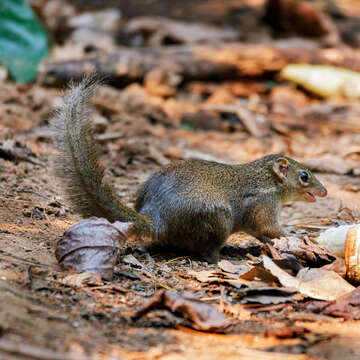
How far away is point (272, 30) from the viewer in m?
14.5

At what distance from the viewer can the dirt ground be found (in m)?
2.66

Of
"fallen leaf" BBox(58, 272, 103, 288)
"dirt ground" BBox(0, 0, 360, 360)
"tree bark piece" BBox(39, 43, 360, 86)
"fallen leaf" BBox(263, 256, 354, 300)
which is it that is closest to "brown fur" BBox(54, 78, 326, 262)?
"dirt ground" BBox(0, 0, 360, 360)

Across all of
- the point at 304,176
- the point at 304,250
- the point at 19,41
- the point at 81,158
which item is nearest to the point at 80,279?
the point at 81,158

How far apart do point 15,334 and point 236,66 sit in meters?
9.39

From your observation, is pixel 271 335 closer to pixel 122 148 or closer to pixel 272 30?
pixel 122 148

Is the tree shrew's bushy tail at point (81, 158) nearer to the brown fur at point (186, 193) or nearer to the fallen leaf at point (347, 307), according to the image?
the brown fur at point (186, 193)

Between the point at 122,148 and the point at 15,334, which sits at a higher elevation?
the point at 15,334

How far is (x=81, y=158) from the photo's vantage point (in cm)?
397

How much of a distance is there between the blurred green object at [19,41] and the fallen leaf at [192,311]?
771 centimetres

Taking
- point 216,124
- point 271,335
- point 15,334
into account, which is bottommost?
point 216,124

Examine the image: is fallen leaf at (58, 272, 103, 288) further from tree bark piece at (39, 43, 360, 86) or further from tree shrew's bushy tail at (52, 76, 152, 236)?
tree bark piece at (39, 43, 360, 86)

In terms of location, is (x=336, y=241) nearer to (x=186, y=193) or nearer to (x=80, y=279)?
(x=186, y=193)

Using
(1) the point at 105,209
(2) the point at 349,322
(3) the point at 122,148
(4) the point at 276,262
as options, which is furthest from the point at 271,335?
(3) the point at 122,148

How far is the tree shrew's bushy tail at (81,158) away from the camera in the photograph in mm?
3953
